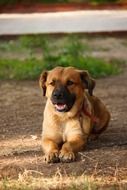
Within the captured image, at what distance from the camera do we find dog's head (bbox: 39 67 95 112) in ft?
22.1

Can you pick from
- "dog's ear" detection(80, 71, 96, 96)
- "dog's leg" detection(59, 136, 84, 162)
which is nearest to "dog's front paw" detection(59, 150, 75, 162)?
"dog's leg" detection(59, 136, 84, 162)

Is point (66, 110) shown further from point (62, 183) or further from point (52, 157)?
point (62, 183)

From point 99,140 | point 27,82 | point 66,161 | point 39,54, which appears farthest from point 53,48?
point 66,161

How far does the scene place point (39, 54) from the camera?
14.7 metres

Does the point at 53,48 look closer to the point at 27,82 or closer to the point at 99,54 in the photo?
the point at 99,54

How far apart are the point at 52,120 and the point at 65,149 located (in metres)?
0.48

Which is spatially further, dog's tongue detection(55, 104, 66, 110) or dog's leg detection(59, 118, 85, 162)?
dog's tongue detection(55, 104, 66, 110)

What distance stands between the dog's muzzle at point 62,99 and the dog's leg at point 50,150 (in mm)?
314

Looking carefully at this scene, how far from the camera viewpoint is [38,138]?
7582 millimetres

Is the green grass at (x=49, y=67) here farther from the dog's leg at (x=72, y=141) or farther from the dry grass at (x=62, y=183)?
the dry grass at (x=62, y=183)

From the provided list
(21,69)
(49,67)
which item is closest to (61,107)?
(49,67)

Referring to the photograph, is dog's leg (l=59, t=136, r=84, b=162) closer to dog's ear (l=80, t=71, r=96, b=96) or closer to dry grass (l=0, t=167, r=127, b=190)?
dry grass (l=0, t=167, r=127, b=190)

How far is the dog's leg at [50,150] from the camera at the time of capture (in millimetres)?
6495

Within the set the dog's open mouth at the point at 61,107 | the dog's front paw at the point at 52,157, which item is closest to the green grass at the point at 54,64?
the dog's open mouth at the point at 61,107
